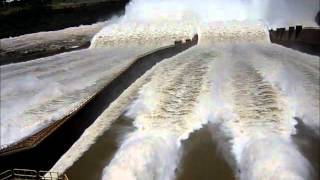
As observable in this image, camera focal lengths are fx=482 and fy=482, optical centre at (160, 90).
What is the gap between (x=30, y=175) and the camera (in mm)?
13812

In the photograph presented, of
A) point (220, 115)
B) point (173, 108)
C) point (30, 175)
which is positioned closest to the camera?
point (30, 175)

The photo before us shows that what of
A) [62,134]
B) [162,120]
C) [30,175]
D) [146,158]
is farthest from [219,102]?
[30,175]

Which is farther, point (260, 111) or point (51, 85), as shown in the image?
point (51, 85)

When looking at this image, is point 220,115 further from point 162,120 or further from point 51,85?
point 51,85

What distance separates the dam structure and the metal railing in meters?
0.18

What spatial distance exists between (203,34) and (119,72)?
28.4 feet

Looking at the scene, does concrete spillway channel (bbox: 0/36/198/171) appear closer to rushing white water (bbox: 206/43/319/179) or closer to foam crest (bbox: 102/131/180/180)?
foam crest (bbox: 102/131/180/180)

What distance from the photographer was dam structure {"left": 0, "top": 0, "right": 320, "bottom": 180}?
1433cm

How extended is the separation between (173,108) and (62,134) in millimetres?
4373

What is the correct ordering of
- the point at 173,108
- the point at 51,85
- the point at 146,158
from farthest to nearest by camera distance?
the point at 51,85 → the point at 173,108 → the point at 146,158

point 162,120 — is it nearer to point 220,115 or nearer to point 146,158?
point 220,115

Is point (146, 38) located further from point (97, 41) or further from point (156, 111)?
point (156, 111)

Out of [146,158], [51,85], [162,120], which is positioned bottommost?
[51,85]

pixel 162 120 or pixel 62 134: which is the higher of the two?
pixel 162 120
